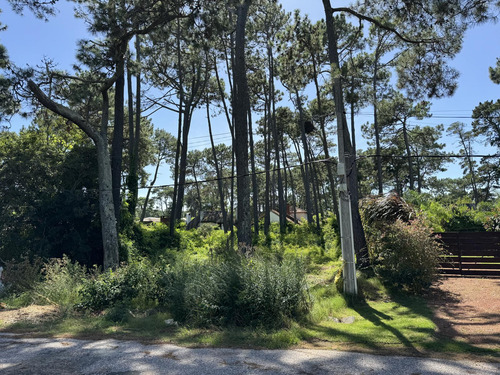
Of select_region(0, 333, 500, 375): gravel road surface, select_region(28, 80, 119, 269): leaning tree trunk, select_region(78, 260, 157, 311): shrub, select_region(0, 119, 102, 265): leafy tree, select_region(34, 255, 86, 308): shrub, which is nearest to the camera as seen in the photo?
select_region(0, 333, 500, 375): gravel road surface

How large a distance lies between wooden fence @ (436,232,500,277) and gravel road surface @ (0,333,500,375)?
26.2 ft

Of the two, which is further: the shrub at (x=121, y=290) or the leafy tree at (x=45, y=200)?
the leafy tree at (x=45, y=200)

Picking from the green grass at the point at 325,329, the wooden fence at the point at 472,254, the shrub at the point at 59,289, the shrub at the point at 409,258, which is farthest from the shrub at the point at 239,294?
the wooden fence at the point at 472,254

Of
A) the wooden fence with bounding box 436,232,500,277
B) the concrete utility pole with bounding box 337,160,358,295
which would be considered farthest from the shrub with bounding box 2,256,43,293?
the wooden fence with bounding box 436,232,500,277

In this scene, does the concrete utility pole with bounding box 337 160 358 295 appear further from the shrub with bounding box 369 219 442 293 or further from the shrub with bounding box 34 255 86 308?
the shrub with bounding box 34 255 86 308

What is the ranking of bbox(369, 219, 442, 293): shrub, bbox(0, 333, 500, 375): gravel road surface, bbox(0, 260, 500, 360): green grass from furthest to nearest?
bbox(369, 219, 442, 293): shrub < bbox(0, 260, 500, 360): green grass < bbox(0, 333, 500, 375): gravel road surface

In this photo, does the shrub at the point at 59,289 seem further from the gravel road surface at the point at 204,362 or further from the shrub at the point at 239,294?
the gravel road surface at the point at 204,362

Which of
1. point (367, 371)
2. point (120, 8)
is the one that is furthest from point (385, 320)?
point (120, 8)

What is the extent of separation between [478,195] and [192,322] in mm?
55407

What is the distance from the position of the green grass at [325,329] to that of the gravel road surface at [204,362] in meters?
0.47

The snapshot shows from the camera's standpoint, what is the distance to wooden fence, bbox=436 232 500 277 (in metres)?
11.7

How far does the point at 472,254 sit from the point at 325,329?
26.3 feet

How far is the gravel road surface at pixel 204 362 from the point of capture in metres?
4.59

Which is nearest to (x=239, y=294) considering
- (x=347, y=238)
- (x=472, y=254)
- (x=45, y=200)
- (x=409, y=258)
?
(x=347, y=238)
